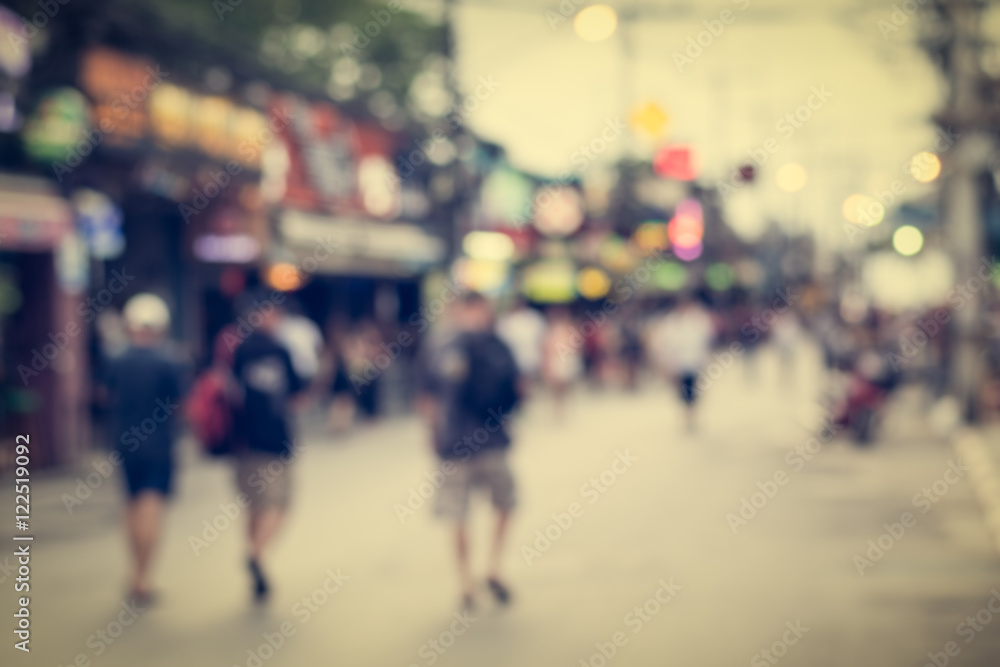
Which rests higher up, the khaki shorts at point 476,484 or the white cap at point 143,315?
the white cap at point 143,315

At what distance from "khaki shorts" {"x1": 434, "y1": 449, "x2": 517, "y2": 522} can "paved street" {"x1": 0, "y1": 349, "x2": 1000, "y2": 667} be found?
1.89 ft

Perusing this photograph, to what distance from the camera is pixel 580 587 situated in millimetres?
6918

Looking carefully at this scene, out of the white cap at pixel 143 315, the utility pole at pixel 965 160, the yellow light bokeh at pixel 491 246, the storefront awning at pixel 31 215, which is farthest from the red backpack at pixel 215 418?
the yellow light bokeh at pixel 491 246

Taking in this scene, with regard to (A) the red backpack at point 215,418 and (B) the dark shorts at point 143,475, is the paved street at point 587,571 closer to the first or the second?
(B) the dark shorts at point 143,475

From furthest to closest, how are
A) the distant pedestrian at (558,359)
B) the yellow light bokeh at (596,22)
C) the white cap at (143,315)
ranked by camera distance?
the distant pedestrian at (558,359) < the yellow light bokeh at (596,22) < the white cap at (143,315)

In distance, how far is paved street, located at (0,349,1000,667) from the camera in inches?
224

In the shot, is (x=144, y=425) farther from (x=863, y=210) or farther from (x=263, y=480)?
(x=863, y=210)

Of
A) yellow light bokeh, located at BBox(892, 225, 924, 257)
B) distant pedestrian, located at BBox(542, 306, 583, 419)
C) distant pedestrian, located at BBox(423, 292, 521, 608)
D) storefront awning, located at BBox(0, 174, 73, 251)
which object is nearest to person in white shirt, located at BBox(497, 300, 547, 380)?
distant pedestrian, located at BBox(542, 306, 583, 419)

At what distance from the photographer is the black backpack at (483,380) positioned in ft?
22.0

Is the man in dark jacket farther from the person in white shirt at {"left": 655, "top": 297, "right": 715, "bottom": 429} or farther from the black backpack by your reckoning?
the person in white shirt at {"left": 655, "top": 297, "right": 715, "bottom": 429}

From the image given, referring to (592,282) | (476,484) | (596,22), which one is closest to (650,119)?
(596,22)

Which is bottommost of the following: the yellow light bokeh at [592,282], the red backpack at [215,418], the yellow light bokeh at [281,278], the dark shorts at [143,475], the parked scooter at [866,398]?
the parked scooter at [866,398]

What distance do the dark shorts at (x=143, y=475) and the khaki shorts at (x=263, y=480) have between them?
18.9 inches

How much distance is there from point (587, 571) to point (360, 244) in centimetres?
1246
